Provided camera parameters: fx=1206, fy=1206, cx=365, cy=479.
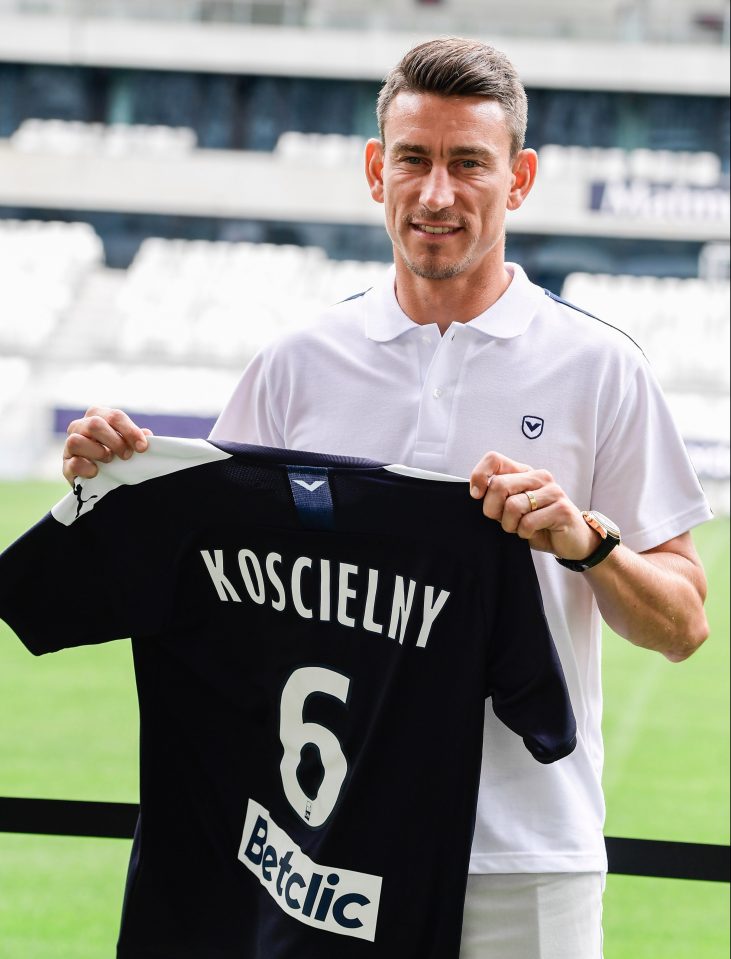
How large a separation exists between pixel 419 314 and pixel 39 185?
15.7 m

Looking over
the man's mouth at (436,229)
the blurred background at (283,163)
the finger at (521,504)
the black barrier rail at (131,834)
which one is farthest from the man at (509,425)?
the blurred background at (283,163)

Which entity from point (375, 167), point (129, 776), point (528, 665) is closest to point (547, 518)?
point (528, 665)

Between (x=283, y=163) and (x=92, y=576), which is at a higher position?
(x=283, y=163)

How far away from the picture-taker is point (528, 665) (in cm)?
105

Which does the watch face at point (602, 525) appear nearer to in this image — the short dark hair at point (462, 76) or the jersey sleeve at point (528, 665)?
the jersey sleeve at point (528, 665)

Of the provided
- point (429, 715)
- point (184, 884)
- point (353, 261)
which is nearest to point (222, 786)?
point (184, 884)

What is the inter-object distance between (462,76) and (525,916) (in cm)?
78

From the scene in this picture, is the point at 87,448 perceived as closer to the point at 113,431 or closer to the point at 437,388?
the point at 113,431

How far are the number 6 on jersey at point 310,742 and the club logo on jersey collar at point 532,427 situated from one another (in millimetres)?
288

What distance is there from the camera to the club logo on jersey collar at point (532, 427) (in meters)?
1.13

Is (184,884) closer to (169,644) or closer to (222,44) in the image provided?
(169,644)

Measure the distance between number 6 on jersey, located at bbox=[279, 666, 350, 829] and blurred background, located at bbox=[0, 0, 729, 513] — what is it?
13954mm

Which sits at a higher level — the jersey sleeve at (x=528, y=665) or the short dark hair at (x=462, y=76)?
the short dark hair at (x=462, y=76)

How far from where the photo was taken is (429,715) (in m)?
1.11
